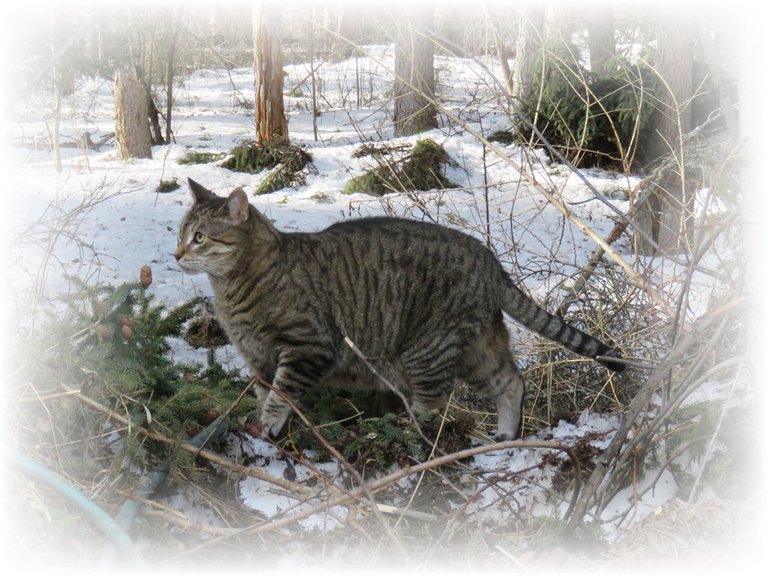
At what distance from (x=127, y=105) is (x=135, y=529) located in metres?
7.49

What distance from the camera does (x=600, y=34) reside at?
1306 cm

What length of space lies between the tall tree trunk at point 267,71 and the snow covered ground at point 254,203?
63 cm

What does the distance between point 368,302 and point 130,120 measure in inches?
255

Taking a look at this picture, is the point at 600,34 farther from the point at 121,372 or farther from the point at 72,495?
the point at 72,495

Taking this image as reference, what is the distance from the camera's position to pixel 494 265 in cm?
434

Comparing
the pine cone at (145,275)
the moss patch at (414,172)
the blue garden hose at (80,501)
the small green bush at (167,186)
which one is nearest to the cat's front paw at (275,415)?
the pine cone at (145,275)

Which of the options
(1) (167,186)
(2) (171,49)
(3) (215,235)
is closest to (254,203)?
(1) (167,186)

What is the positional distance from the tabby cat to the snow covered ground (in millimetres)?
472

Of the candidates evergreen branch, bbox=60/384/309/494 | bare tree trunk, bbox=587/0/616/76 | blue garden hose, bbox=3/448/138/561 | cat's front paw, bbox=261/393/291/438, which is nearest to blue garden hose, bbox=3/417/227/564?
blue garden hose, bbox=3/448/138/561

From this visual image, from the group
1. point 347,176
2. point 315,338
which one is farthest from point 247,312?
point 347,176

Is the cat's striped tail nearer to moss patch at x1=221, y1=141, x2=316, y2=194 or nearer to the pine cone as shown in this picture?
the pine cone

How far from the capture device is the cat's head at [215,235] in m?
4.16

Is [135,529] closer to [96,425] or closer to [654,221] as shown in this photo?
[96,425]

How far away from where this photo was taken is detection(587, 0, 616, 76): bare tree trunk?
12.4m
